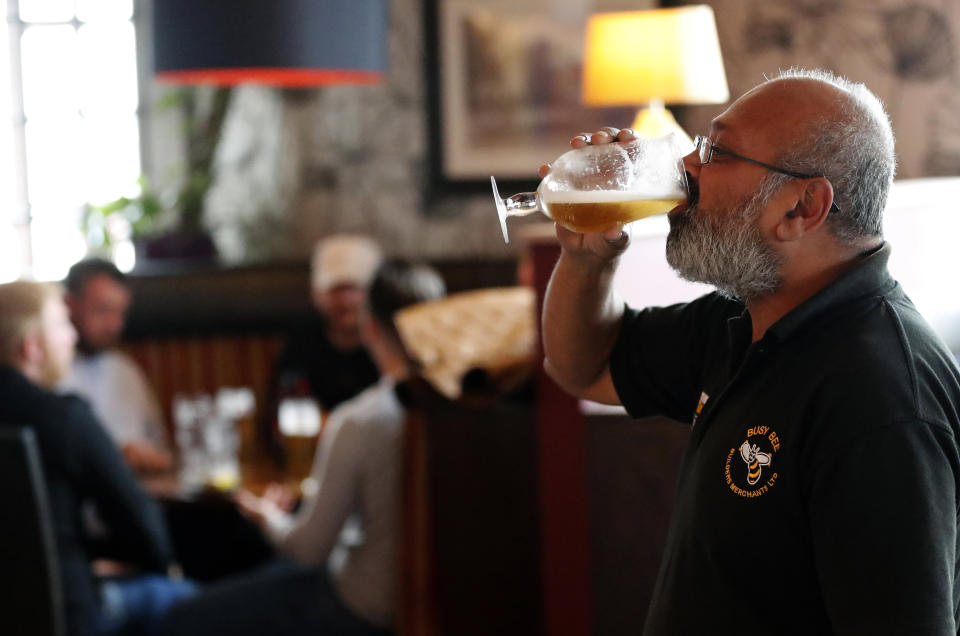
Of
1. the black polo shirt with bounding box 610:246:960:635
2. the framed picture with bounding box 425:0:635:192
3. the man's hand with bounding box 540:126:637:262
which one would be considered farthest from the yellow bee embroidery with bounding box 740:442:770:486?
the framed picture with bounding box 425:0:635:192

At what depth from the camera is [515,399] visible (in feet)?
9.29

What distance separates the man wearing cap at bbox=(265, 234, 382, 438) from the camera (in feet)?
13.9

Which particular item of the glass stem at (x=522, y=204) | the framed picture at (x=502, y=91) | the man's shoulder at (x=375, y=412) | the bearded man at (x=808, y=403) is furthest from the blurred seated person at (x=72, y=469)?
the framed picture at (x=502, y=91)

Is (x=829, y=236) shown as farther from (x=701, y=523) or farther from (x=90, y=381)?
(x=90, y=381)

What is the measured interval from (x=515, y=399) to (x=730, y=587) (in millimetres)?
1646

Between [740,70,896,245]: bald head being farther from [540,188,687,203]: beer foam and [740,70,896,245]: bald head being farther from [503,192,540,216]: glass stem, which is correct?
[503,192,540,216]: glass stem

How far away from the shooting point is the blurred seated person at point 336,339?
423 cm

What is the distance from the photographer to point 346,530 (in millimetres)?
3078

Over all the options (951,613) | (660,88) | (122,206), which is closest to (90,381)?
(122,206)

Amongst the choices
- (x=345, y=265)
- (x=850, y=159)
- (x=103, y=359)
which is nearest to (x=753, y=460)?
(x=850, y=159)

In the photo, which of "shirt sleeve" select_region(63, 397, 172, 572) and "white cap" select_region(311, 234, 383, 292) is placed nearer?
"shirt sleeve" select_region(63, 397, 172, 572)

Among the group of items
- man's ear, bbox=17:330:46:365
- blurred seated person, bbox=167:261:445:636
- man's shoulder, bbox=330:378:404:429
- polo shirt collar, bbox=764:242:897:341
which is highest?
polo shirt collar, bbox=764:242:897:341

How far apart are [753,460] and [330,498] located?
177 centimetres

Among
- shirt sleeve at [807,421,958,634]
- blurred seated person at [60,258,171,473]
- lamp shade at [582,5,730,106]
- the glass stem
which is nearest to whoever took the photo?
shirt sleeve at [807,421,958,634]
